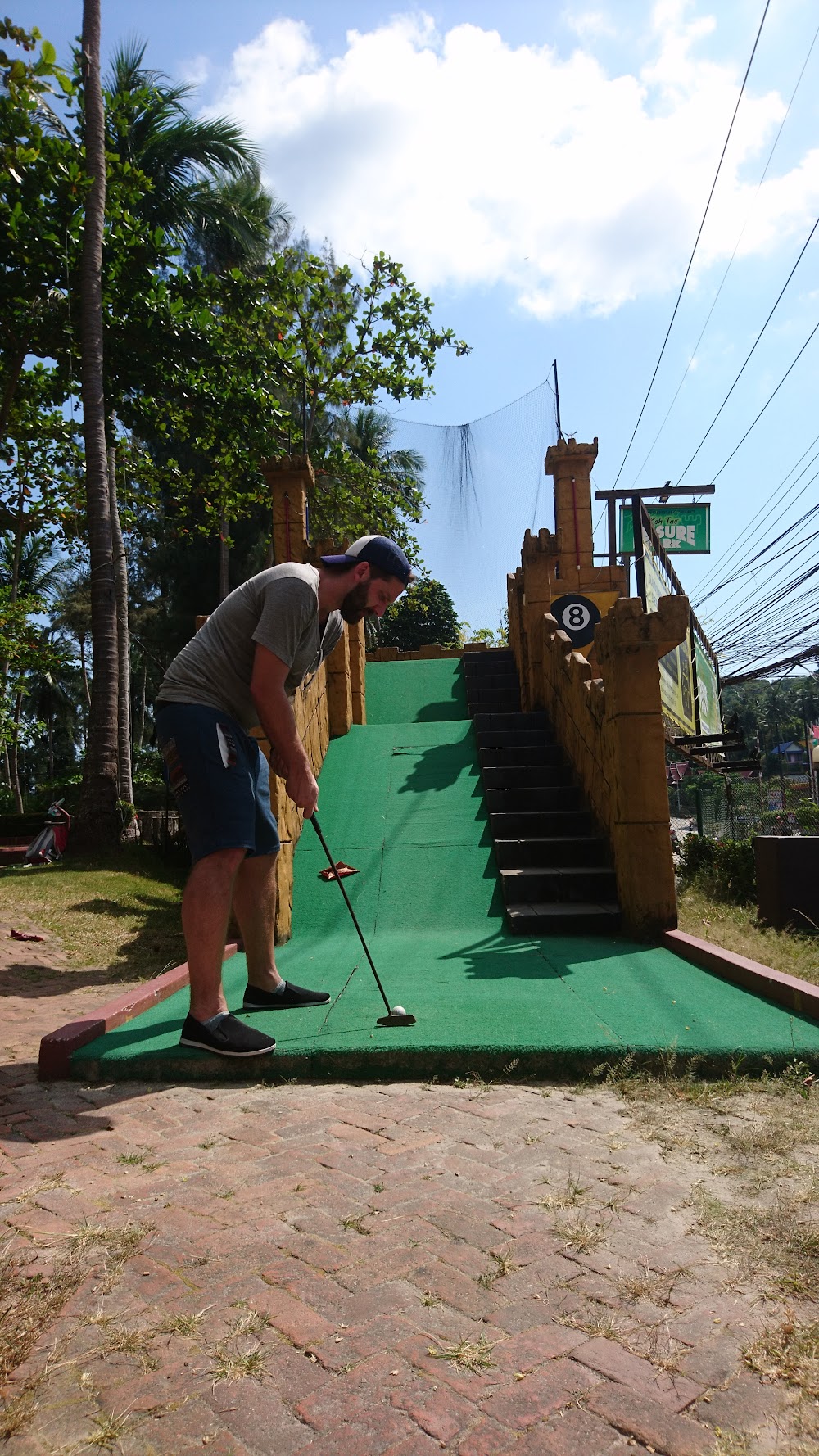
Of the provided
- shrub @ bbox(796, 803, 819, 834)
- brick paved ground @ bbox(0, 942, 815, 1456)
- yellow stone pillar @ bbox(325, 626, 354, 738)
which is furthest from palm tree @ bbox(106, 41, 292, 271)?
shrub @ bbox(796, 803, 819, 834)

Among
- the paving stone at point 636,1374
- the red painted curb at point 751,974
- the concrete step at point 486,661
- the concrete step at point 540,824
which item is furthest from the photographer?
the concrete step at point 486,661

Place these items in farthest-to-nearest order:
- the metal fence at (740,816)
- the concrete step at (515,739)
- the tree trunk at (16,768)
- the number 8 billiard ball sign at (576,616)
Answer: the tree trunk at (16,768)
the metal fence at (740,816)
the number 8 billiard ball sign at (576,616)
the concrete step at (515,739)

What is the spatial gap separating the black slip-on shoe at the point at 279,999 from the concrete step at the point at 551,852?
8.41 ft

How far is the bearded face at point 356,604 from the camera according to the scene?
338 cm

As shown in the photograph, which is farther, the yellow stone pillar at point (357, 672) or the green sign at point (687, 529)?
the green sign at point (687, 529)

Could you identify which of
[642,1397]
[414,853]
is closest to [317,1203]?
[642,1397]

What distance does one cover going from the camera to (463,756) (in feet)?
28.0

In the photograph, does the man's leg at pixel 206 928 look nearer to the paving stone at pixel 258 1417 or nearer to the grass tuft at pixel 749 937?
the paving stone at pixel 258 1417

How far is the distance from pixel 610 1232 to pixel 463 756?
6.70 metres

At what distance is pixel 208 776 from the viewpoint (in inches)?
122

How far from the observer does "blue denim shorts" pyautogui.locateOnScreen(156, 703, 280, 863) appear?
121 inches

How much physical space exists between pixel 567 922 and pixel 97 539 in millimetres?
7610

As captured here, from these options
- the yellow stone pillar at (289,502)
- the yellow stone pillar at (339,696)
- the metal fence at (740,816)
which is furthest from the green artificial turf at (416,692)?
the metal fence at (740,816)

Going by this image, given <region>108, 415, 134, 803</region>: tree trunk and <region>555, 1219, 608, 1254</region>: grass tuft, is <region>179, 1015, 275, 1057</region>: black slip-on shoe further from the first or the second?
<region>108, 415, 134, 803</region>: tree trunk
